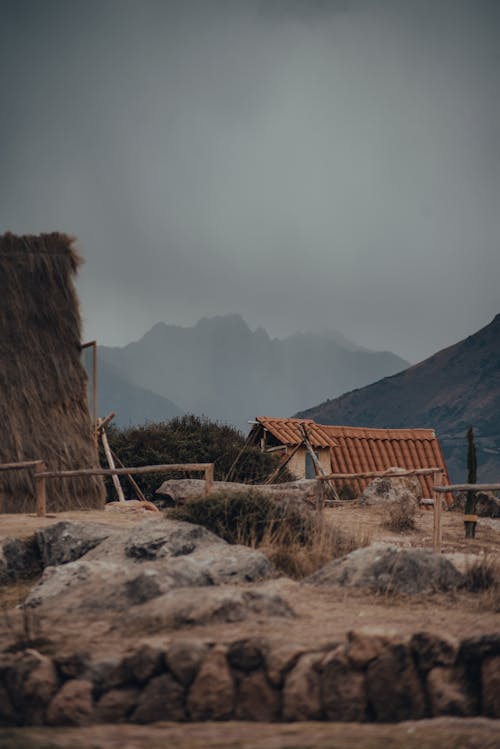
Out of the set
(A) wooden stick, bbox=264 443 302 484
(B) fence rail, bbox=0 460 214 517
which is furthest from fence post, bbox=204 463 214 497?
(A) wooden stick, bbox=264 443 302 484

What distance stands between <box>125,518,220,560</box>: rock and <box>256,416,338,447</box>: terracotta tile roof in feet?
51.0

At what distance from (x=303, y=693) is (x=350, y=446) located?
23.0 meters

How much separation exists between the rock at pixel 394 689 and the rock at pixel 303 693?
431mm

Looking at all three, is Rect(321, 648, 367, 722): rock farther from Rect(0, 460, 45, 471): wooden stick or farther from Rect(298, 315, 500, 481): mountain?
Rect(298, 315, 500, 481): mountain

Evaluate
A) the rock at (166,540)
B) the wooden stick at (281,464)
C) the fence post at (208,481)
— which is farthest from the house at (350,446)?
the rock at (166,540)

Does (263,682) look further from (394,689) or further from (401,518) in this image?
(401,518)

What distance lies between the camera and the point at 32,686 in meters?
7.39

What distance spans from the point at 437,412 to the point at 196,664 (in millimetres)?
88663

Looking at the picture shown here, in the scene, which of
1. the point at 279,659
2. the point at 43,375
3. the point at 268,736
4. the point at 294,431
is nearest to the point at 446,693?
the point at 279,659

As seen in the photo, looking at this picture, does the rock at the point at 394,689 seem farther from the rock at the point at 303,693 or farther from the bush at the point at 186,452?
the bush at the point at 186,452

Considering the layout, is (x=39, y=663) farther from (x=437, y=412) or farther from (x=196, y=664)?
(x=437, y=412)

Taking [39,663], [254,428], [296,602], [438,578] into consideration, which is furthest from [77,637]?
[254,428]

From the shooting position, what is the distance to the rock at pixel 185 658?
737 centimetres

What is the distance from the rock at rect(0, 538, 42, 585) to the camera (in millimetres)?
12539
